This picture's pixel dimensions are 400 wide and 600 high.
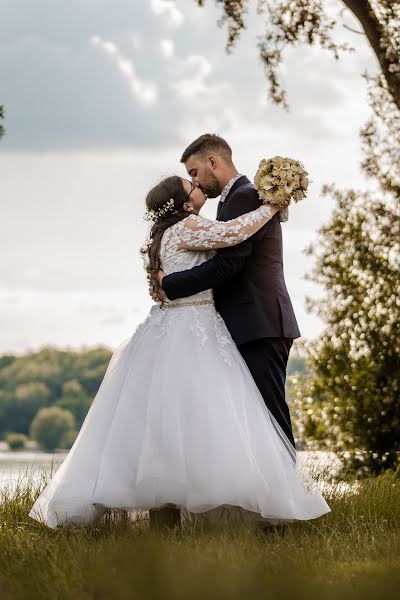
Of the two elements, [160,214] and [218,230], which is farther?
[160,214]

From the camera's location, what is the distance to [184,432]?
5434mm

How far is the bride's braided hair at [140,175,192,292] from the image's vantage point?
19.3 feet

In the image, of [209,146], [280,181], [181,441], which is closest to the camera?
[181,441]

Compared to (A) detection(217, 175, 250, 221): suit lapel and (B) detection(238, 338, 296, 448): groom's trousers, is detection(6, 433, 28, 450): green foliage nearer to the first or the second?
(A) detection(217, 175, 250, 221): suit lapel

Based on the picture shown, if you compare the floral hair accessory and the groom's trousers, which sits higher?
the floral hair accessory

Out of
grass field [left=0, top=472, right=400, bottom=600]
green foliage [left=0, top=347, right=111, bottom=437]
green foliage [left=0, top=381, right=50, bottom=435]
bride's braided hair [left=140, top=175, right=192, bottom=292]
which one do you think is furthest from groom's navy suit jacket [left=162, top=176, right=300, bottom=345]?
green foliage [left=0, top=381, right=50, bottom=435]

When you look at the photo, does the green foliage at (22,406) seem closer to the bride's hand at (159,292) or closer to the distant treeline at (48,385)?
the distant treeline at (48,385)

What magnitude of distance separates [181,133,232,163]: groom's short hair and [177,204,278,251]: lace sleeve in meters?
0.62

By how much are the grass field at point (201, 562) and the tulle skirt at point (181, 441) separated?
0.57 feet

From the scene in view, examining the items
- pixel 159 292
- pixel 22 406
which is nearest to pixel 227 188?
pixel 159 292

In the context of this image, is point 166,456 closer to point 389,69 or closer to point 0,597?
point 0,597

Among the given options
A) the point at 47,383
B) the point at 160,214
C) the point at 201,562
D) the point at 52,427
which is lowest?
the point at 201,562

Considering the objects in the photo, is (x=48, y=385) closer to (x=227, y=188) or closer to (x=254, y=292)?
(x=227, y=188)

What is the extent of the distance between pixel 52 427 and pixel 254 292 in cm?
5177
